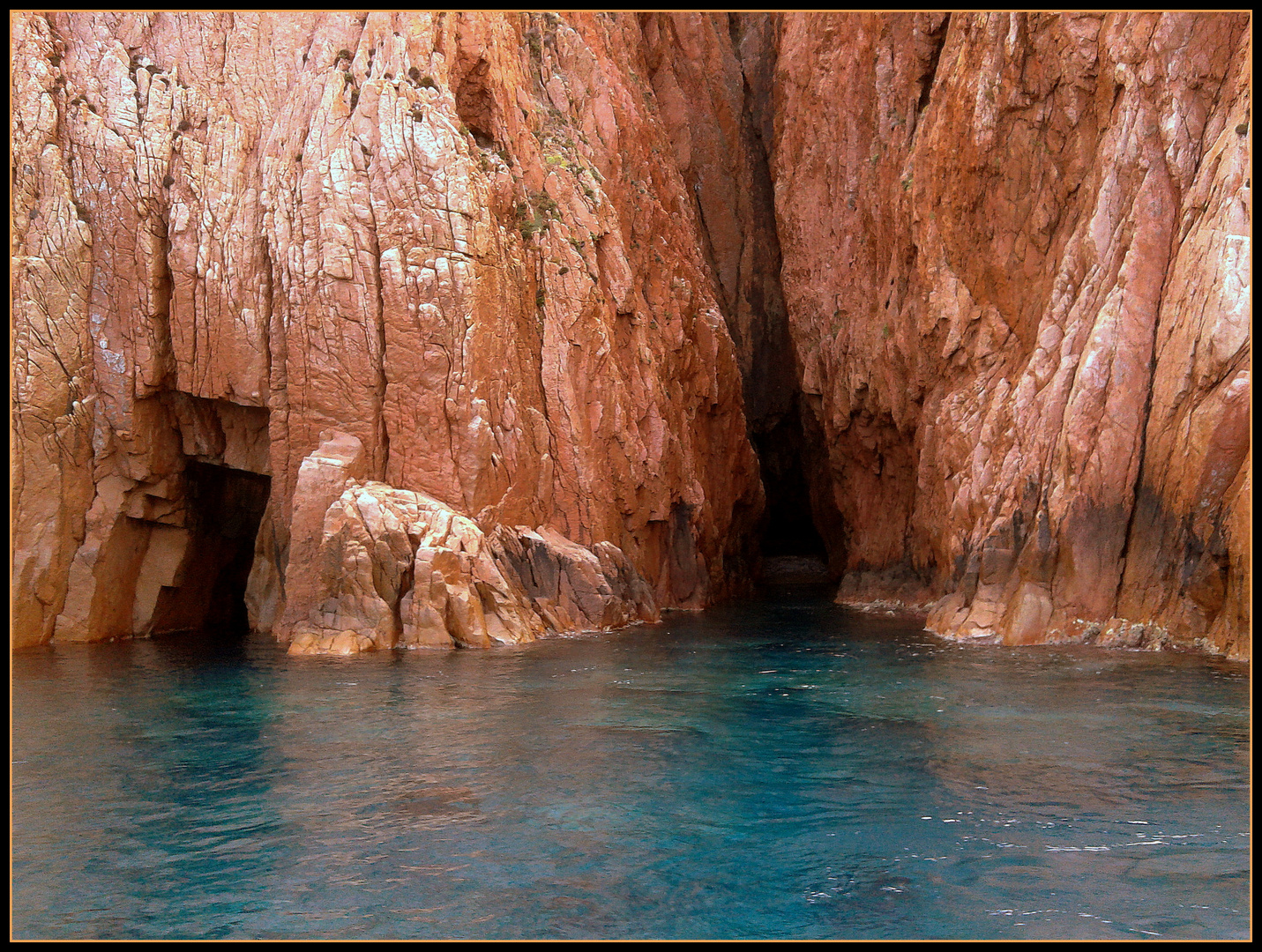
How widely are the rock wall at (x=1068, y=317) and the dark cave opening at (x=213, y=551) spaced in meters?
22.7

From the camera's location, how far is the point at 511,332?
103 feet

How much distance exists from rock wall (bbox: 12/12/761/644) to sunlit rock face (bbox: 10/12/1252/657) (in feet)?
0.32

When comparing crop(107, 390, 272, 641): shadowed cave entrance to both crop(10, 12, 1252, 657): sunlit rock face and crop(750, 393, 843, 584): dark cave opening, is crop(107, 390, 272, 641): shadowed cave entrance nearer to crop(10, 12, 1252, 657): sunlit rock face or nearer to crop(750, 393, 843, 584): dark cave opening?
crop(10, 12, 1252, 657): sunlit rock face

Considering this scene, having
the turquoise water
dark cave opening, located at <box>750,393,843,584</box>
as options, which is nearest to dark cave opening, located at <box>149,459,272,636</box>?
the turquoise water

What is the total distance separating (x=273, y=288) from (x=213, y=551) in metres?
9.76

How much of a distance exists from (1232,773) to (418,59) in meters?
28.4

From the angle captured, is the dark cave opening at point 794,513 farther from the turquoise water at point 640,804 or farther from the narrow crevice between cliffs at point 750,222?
the turquoise water at point 640,804

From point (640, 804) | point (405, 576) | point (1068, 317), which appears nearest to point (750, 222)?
point (1068, 317)

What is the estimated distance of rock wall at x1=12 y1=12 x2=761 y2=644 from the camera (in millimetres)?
29422

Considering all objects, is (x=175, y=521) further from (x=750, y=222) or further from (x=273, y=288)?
(x=750, y=222)

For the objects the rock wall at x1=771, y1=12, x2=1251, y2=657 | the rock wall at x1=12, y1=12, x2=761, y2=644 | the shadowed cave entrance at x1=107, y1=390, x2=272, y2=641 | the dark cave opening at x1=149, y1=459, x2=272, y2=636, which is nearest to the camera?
the rock wall at x1=771, y1=12, x2=1251, y2=657

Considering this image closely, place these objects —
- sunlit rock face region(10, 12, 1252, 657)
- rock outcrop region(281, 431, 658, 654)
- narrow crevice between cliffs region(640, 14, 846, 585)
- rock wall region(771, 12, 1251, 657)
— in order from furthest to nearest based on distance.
→ 1. narrow crevice between cliffs region(640, 14, 846, 585)
2. rock outcrop region(281, 431, 658, 654)
3. sunlit rock face region(10, 12, 1252, 657)
4. rock wall region(771, 12, 1251, 657)

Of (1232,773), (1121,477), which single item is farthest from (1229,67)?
(1232,773)

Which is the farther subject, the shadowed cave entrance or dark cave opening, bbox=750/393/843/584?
dark cave opening, bbox=750/393/843/584
